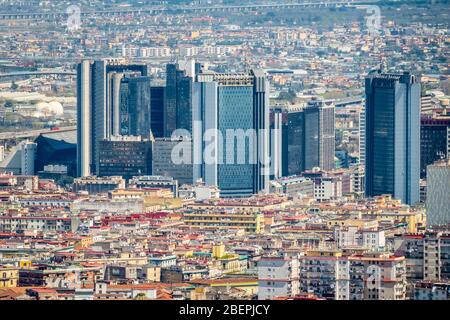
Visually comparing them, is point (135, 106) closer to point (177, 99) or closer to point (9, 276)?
point (177, 99)

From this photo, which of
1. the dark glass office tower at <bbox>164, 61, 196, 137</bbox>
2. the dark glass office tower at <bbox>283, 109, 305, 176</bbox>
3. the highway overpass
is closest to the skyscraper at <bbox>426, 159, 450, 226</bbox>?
the dark glass office tower at <bbox>283, 109, 305, 176</bbox>

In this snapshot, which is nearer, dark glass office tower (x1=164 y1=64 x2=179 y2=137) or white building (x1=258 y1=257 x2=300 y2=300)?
white building (x1=258 y1=257 x2=300 y2=300)

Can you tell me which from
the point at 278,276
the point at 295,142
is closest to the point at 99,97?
the point at 295,142

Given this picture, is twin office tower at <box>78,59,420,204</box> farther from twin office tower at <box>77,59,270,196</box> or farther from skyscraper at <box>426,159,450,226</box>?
skyscraper at <box>426,159,450,226</box>

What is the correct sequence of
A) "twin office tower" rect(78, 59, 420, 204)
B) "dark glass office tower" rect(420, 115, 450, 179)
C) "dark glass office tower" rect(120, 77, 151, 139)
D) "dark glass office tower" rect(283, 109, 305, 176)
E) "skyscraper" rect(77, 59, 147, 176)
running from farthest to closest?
1. "dark glass office tower" rect(120, 77, 151, 139)
2. "skyscraper" rect(77, 59, 147, 176)
3. "dark glass office tower" rect(283, 109, 305, 176)
4. "twin office tower" rect(78, 59, 420, 204)
5. "dark glass office tower" rect(420, 115, 450, 179)

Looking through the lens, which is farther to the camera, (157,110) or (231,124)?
(157,110)

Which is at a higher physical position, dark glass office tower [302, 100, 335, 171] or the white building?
dark glass office tower [302, 100, 335, 171]
